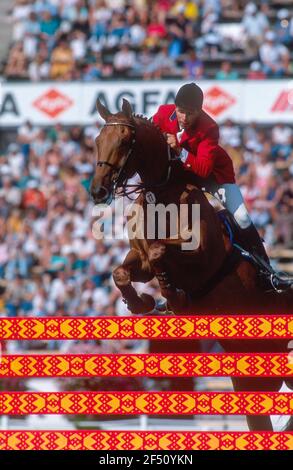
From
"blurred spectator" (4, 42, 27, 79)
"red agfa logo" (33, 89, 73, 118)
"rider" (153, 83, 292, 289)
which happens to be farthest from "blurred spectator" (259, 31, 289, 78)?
"rider" (153, 83, 292, 289)

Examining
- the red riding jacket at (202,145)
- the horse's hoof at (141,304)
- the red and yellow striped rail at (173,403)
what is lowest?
the red and yellow striped rail at (173,403)

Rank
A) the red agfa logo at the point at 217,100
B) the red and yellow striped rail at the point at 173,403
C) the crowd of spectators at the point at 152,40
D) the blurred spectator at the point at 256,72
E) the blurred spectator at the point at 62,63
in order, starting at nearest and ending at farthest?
the red and yellow striped rail at the point at 173,403 → the red agfa logo at the point at 217,100 → the blurred spectator at the point at 256,72 → the crowd of spectators at the point at 152,40 → the blurred spectator at the point at 62,63

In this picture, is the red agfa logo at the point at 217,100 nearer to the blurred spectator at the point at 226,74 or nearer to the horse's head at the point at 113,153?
the blurred spectator at the point at 226,74

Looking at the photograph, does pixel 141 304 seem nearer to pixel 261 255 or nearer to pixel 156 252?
pixel 156 252

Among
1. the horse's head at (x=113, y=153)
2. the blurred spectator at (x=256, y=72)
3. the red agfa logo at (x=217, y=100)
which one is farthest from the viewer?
the blurred spectator at (x=256, y=72)

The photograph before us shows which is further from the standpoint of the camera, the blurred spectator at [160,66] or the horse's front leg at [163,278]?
the blurred spectator at [160,66]

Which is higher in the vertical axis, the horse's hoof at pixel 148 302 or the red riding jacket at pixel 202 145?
the red riding jacket at pixel 202 145

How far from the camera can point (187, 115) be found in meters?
7.91

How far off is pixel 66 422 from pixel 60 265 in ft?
13.5

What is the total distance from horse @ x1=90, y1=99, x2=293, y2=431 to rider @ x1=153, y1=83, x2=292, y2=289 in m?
0.10

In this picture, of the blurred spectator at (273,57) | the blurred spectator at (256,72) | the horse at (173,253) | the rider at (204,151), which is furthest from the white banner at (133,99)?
the horse at (173,253)

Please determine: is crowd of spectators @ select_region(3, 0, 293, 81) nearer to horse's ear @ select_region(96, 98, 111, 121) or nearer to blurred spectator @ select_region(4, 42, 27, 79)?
blurred spectator @ select_region(4, 42, 27, 79)

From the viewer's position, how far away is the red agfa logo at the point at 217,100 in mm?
18109
